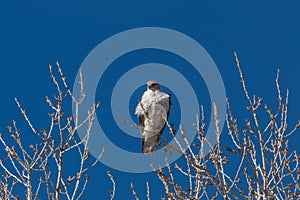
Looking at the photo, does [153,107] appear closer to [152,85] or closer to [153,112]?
[153,112]

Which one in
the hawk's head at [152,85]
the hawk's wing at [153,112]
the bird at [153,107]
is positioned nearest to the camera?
the hawk's wing at [153,112]

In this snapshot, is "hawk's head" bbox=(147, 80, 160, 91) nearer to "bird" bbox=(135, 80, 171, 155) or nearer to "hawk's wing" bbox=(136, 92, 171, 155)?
"bird" bbox=(135, 80, 171, 155)

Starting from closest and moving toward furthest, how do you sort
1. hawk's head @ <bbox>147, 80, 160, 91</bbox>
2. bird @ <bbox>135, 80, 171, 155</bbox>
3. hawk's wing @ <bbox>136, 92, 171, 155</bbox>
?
1. hawk's wing @ <bbox>136, 92, 171, 155</bbox>
2. bird @ <bbox>135, 80, 171, 155</bbox>
3. hawk's head @ <bbox>147, 80, 160, 91</bbox>

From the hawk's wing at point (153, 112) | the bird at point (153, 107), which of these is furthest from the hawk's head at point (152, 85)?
the hawk's wing at point (153, 112)

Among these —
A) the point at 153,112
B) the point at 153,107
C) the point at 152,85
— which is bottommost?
the point at 153,112

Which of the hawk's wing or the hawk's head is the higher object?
the hawk's head

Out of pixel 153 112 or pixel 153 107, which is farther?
pixel 153 107

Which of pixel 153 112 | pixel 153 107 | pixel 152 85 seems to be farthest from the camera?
pixel 152 85

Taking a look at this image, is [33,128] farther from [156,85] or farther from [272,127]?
[156,85]

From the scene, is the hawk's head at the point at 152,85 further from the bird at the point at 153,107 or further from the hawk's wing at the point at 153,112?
the hawk's wing at the point at 153,112

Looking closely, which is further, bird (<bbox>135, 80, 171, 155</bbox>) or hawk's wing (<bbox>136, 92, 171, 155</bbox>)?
bird (<bbox>135, 80, 171, 155</bbox>)

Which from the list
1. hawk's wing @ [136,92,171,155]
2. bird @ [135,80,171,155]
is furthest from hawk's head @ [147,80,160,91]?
hawk's wing @ [136,92,171,155]

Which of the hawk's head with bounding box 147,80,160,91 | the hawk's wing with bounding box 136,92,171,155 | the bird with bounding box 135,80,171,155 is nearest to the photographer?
the hawk's wing with bounding box 136,92,171,155

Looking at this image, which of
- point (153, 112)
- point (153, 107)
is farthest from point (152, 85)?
point (153, 112)
